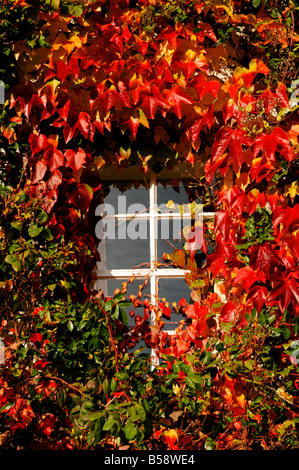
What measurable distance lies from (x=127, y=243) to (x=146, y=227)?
0.49 feet

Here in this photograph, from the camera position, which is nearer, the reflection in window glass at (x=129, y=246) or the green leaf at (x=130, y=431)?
the green leaf at (x=130, y=431)

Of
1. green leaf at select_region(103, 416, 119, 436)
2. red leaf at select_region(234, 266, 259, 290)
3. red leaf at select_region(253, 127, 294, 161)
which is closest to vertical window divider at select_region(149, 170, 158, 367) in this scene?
red leaf at select_region(234, 266, 259, 290)

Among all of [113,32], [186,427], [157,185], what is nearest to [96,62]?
[113,32]

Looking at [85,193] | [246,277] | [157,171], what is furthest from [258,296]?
[85,193]

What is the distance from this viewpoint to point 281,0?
6.77ft

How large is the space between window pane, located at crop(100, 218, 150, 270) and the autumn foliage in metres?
0.12

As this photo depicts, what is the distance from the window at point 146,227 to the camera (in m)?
2.23

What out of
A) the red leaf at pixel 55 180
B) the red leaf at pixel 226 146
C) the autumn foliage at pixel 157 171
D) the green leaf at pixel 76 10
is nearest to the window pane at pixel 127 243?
the autumn foliage at pixel 157 171

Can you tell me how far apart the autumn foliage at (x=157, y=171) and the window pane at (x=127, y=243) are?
12cm

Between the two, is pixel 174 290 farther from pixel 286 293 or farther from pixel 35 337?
pixel 35 337

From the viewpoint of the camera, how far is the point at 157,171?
86.2 inches

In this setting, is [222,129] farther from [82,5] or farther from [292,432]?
[292,432]

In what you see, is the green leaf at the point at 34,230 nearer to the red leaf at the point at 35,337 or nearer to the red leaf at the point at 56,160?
the red leaf at the point at 56,160

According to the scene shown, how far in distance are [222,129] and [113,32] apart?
0.78 meters
